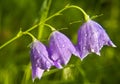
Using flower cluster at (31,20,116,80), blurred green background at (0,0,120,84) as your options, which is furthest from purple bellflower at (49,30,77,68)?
blurred green background at (0,0,120,84)

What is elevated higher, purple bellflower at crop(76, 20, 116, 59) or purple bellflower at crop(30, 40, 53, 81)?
purple bellflower at crop(30, 40, 53, 81)

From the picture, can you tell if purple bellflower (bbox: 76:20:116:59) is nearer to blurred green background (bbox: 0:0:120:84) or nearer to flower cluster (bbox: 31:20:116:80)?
flower cluster (bbox: 31:20:116:80)

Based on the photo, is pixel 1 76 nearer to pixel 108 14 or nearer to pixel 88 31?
pixel 88 31

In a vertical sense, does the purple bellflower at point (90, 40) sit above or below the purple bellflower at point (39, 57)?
below

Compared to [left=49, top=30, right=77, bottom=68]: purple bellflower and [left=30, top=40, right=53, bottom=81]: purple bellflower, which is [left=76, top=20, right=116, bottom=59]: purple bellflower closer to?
[left=49, top=30, right=77, bottom=68]: purple bellflower

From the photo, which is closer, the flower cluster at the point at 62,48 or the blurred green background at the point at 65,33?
the flower cluster at the point at 62,48

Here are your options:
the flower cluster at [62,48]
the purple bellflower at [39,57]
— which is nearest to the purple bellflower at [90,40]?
the flower cluster at [62,48]

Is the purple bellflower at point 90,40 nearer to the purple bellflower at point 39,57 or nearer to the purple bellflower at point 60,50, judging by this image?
the purple bellflower at point 60,50

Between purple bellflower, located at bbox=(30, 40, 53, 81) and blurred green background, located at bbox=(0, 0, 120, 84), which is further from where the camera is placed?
blurred green background, located at bbox=(0, 0, 120, 84)

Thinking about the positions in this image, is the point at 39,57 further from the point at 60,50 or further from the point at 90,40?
the point at 90,40
